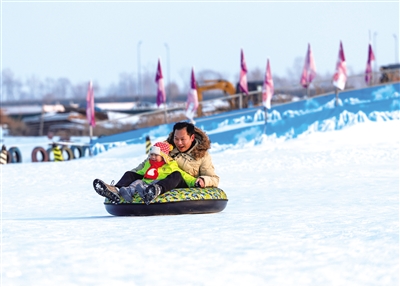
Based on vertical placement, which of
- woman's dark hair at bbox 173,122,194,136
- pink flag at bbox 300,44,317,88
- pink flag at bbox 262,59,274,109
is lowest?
woman's dark hair at bbox 173,122,194,136

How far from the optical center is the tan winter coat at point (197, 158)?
32.5 feet

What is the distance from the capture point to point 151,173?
969 centimetres

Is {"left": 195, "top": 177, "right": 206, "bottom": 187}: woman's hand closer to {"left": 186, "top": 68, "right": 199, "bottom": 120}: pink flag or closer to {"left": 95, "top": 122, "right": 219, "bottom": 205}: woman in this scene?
{"left": 95, "top": 122, "right": 219, "bottom": 205}: woman

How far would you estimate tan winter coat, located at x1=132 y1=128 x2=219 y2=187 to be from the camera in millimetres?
9898

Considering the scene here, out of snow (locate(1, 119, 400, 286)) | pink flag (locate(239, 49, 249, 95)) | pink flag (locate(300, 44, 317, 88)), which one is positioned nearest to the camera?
snow (locate(1, 119, 400, 286))

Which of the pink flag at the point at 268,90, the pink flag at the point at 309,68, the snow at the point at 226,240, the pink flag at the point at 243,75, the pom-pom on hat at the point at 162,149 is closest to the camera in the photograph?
the snow at the point at 226,240

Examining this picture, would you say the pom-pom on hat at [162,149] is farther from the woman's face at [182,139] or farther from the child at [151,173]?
the woman's face at [182,139]

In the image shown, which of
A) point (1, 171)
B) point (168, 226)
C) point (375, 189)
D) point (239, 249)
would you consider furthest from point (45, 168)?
point (239, 249)

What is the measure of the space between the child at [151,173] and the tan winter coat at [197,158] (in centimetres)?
12

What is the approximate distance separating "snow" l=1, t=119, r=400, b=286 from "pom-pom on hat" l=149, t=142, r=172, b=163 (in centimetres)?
72

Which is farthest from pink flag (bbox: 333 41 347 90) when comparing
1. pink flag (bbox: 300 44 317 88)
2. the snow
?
the snow

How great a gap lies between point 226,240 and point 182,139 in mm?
2913

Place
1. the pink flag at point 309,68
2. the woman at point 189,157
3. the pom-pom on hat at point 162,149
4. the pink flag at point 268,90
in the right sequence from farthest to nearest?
the pink flag at point 309,68
the pink flag at point 268,90
the woman at point 189,157
the pom-pom on hat at point 162,149

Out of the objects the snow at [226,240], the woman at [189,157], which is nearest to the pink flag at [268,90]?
the snow at [226,240]
